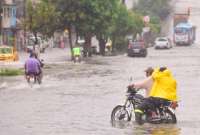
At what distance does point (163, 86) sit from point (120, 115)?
1443 millimetres

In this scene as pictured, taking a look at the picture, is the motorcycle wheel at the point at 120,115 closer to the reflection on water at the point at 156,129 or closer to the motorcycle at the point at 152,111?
the motorcycle at the point at 152,111

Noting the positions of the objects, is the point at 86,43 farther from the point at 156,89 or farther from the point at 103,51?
the point at 156,89

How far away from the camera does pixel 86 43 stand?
7156cm

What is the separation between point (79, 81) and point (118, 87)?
16.4ft

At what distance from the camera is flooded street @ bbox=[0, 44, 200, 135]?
1902cm

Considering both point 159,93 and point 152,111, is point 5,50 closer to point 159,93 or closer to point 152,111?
point 152,111

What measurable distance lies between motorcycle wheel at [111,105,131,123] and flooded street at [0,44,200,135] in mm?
240

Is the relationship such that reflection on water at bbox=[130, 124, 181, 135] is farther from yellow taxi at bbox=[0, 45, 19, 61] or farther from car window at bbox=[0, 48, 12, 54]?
car window at bbox=[0, 48, 12, 54]

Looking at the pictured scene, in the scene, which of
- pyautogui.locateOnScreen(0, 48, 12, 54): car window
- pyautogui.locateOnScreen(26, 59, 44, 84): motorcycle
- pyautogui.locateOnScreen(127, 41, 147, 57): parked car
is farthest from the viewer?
pyautogui.locateOnScreen(127, 41, 147, 57): parked car

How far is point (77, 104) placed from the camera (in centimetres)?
2683

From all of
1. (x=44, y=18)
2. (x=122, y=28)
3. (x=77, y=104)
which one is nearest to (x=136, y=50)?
(x=122, y=28)

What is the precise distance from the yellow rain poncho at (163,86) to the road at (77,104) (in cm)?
70

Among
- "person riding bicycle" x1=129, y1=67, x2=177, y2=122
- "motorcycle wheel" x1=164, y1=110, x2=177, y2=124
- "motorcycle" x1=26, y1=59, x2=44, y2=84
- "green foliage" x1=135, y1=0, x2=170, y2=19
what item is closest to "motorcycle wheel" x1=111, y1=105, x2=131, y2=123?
"person riding bicycle" x1=129, y1=67, x2=177, y2=122

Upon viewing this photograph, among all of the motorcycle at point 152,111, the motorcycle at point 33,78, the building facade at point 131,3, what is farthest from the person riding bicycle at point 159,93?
the building facade at point 131,3
